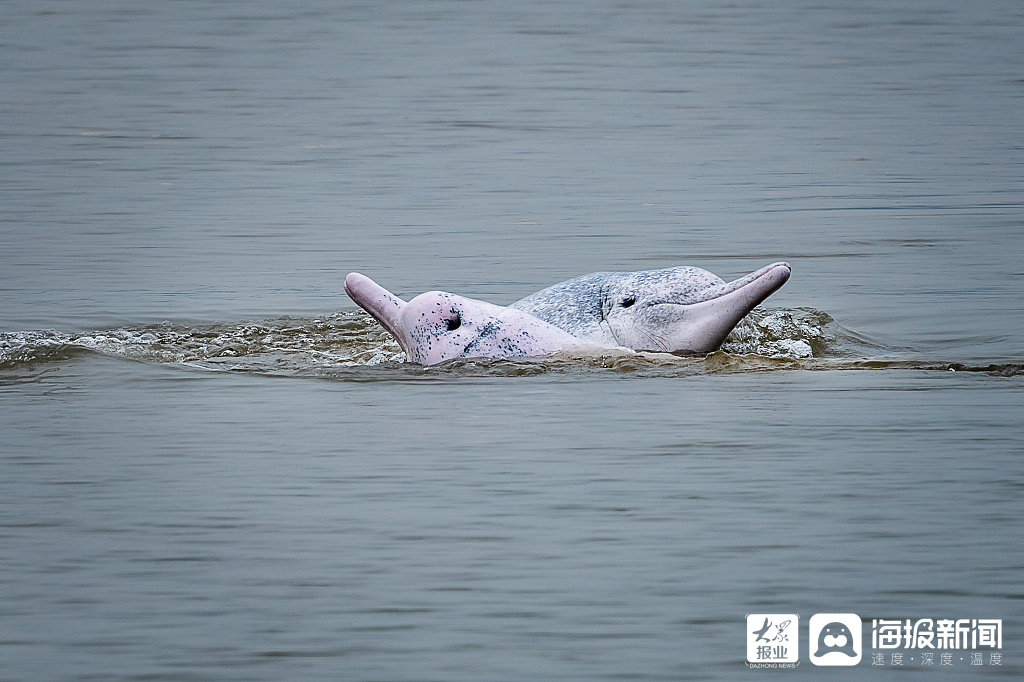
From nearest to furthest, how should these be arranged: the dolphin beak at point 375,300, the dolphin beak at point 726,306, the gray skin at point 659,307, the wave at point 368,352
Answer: the dolphin beak at point 726,306 < the gray skin at point 659,307 < the wave at point 368,352 < the dolphin beak at point 375,300

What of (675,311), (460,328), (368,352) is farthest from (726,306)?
(368,352)

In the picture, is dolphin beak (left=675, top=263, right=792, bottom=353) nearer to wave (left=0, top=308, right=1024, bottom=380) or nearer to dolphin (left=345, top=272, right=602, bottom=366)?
wave (left=0, top=308, right=1024, bottom=380)

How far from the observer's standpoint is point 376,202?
1480 cm

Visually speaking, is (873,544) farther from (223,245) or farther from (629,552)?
(223,245)

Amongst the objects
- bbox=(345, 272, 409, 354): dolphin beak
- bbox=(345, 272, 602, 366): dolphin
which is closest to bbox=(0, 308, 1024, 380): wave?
bbox=(345, 272, 602, 366): dolphin

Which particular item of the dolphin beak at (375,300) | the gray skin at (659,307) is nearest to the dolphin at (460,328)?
the dolphin beak at (375,300)

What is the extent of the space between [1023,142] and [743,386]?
10.6m

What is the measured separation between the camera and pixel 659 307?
862 centimetres

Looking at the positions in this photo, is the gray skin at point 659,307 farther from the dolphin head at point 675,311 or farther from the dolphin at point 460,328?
the dolphin at point 460,328

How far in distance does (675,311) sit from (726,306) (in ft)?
1.14

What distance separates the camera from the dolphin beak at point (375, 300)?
8625mm

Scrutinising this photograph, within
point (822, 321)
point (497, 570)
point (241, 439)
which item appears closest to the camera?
point (497, 570)

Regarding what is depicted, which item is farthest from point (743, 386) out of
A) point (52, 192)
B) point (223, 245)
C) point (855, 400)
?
point (52, 192)

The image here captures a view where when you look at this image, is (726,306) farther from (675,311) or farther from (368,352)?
(368,352)
